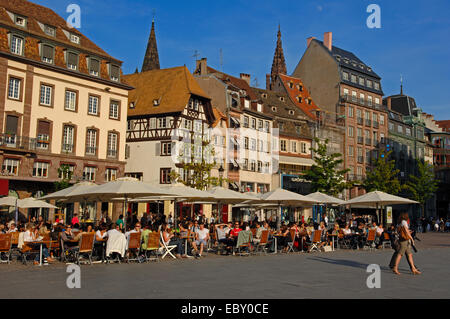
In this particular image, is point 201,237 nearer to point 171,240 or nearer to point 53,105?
point 171,240

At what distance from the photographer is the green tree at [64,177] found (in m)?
36.7

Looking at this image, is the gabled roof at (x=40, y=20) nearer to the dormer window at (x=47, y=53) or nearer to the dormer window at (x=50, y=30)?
the dormer window at (x=50, y=30)

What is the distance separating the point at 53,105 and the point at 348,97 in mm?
42082

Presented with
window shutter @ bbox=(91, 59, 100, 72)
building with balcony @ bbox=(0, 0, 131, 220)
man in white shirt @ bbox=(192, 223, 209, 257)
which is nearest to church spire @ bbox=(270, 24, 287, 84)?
building with balcony @ bbox=(0, 0, 131, 220)

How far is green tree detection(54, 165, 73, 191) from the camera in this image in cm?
3666

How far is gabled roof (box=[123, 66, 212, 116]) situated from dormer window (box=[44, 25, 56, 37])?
36.4ft

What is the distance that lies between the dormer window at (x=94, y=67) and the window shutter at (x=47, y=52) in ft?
12.1

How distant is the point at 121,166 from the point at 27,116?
30.2 ft

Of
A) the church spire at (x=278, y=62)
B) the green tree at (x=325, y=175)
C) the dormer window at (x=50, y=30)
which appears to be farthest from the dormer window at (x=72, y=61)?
the church spire at (x=278, y=62)

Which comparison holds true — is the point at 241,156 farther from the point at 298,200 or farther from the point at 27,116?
the point at 298,200

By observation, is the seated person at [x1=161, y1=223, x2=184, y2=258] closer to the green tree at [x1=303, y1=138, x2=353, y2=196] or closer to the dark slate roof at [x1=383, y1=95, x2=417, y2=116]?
the green tree at [x1=303, y1=138, x2=353, y2=196]

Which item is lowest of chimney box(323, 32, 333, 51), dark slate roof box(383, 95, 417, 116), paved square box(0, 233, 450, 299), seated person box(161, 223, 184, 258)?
paved square box(0, 233, 450, 299)

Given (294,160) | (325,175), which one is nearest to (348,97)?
(294,160)

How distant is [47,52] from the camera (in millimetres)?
38812
